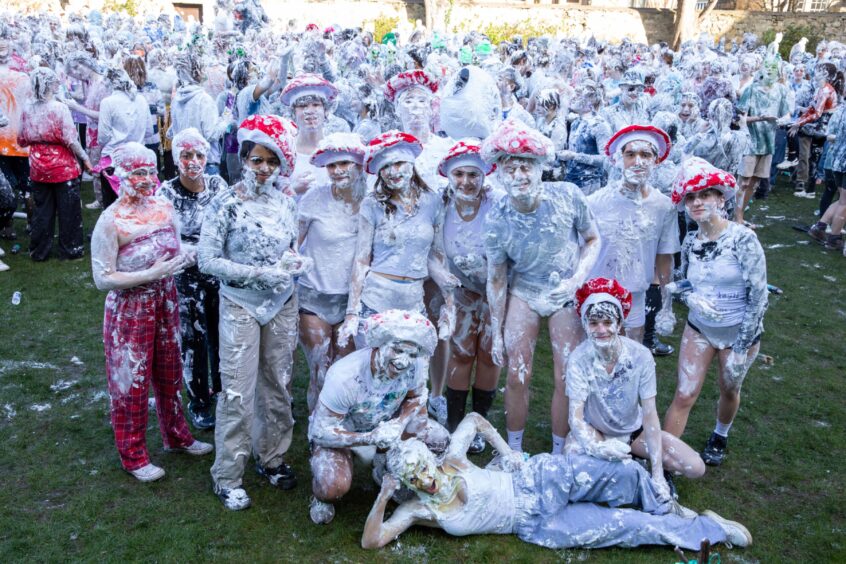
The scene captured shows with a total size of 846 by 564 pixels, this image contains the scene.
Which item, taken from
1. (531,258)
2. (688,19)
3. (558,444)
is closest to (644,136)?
(531,258)

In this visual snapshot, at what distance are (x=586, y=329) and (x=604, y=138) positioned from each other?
3.00m

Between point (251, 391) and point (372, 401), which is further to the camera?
point (251, 391)

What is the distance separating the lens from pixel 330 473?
3537 mm

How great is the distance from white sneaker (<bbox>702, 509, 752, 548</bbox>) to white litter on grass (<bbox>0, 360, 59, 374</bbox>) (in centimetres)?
474

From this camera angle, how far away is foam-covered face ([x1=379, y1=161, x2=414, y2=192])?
3859mm

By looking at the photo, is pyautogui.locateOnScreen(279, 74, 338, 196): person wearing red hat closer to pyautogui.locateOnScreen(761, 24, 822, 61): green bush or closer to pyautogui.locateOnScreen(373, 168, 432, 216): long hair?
pyautogui.locateOnScreen(373, 168, 432, 216): long hair

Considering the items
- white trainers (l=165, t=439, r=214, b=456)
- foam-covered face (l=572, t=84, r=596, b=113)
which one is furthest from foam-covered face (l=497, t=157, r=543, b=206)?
foam-covered face (l=572, t=84, r=596, b=113)

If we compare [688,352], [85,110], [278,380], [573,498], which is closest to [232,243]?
[278,380]

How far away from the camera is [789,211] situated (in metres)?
10.5

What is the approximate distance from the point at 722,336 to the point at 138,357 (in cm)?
331

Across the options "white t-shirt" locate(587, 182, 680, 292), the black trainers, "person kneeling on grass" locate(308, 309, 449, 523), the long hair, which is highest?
the long hair

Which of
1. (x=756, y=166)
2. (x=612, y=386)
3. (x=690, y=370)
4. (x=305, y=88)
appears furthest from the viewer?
(x=756, y=166)

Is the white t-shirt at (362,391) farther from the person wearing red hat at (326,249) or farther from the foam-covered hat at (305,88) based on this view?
the foam-covered hat at (305,88)

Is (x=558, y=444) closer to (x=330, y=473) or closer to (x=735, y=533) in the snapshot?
(x=735, y=533)
